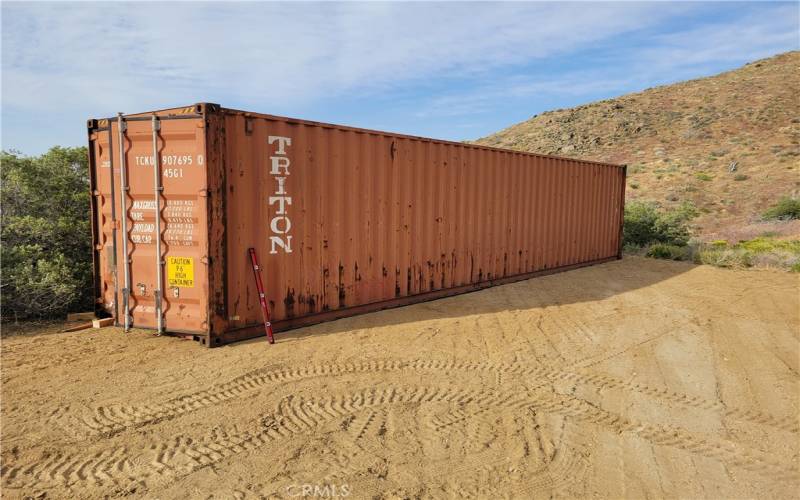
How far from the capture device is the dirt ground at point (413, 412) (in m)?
3.14

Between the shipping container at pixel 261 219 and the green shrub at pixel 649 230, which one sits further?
the green shrub at pixel 649 230

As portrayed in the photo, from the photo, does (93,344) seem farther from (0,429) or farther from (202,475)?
(202,475)

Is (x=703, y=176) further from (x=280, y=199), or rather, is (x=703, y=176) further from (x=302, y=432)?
(x=302, y=432)

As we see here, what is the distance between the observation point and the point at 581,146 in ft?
129

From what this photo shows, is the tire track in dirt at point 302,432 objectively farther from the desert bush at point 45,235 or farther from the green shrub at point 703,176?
the green shrub at point 703,176

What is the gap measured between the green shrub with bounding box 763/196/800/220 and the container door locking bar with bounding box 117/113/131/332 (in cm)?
2376

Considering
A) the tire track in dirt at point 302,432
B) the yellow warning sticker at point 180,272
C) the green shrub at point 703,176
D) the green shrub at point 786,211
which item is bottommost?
the tire track in dirt at point 302,432

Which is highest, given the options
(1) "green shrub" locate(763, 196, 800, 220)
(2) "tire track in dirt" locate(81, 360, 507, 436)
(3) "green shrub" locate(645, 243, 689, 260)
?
(1) "green shrub" locate(763, 196, 800, 220)

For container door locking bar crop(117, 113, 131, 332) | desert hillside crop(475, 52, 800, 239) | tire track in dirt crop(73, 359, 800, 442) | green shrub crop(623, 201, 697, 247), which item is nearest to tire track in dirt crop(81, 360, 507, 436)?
tire track in dirt crop(73, 359, 800, 442)

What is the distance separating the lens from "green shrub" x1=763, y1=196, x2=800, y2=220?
19906mm

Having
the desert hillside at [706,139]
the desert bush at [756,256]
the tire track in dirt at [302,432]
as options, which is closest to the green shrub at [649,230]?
the desert bush at [756,256]

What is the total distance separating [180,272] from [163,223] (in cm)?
64

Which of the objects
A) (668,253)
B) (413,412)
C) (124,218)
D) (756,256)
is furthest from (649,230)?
(124,218)

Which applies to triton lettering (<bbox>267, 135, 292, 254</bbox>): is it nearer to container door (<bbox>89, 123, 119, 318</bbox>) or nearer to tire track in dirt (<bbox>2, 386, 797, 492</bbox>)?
container door (<bbox>89, 123, 119, 318</bbox>)
